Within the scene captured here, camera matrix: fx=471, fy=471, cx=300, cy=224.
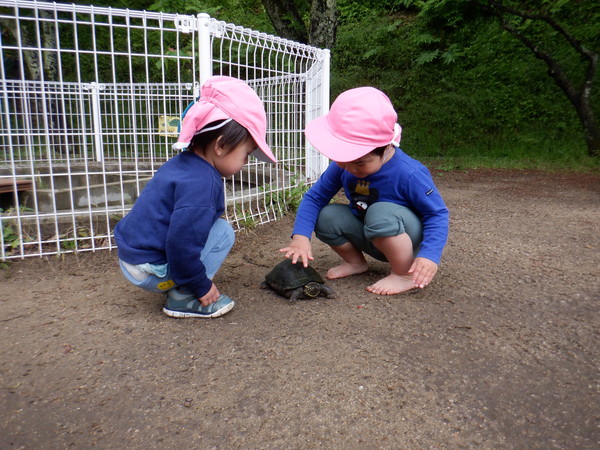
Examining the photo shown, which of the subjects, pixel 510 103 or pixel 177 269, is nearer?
pixel 177 269

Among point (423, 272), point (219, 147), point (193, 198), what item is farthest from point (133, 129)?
point (423, 272)

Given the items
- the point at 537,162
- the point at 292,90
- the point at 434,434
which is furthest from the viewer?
the point at 537,162

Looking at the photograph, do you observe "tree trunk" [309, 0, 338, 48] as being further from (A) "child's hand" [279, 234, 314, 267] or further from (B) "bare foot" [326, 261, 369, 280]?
(A) "child's hand" [279, 234, 314, 267]

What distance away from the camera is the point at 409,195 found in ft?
7.68

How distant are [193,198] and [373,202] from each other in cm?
100

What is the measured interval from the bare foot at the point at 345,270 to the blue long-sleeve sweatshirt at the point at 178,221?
0.88 m

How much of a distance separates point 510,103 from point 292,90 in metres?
7.16

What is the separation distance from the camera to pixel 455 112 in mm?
10000

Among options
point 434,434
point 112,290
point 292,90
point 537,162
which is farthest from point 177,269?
point 537,162

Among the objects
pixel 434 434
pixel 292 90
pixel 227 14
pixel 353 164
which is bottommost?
pixel 434 434

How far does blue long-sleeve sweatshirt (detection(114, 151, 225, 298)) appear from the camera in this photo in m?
1.88

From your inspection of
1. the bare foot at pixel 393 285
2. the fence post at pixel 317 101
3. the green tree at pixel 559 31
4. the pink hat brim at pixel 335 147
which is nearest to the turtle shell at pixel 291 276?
the bare foot at pixel 393 285

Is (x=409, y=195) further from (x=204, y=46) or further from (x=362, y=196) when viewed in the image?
(x=204, y=46)

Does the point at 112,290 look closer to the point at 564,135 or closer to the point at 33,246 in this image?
the point at 33,246
